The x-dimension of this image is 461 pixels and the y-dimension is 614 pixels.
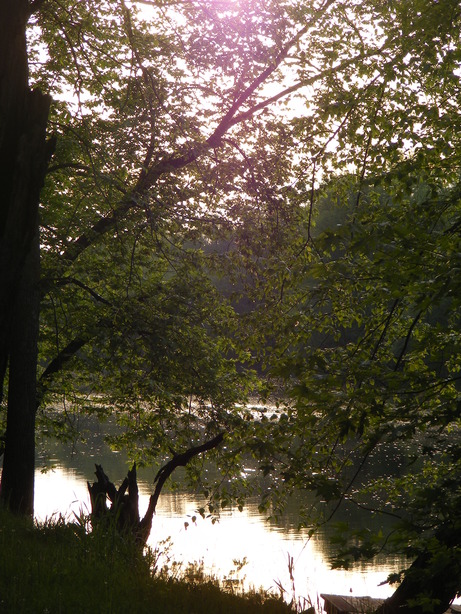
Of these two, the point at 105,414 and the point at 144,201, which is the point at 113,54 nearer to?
the point at 144,201

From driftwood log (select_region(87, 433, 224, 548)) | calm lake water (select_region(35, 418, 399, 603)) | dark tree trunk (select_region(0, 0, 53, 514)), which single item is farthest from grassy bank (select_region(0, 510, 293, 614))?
calm lake water (select_region(35, 418, 399, 603))

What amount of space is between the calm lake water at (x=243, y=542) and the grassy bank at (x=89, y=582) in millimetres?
5372

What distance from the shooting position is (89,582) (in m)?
5.52

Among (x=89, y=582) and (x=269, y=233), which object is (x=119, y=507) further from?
(x=269, y=233)

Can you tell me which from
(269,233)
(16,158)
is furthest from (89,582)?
(269,233)

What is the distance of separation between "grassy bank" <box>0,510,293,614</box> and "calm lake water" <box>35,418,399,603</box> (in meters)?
5.37

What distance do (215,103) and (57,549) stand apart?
7.90m

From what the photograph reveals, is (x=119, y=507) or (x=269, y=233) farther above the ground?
(x=269, y=233)

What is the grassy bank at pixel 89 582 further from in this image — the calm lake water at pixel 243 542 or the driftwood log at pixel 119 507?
the calm lake water at pixel 243 542

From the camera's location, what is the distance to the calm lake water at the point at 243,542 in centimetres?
1505

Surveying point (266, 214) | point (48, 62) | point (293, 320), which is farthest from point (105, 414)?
point (293, 320)

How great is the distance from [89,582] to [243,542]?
14109 mm

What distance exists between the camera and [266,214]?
11.2 m

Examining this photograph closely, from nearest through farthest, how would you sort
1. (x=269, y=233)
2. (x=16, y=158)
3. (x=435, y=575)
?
(x=435, y=575), (x=16, y=158), (x=269, y=233)
